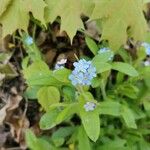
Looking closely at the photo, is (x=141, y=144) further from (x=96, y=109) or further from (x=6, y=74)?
(x=6, y=74)

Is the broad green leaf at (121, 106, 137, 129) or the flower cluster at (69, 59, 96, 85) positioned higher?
the flower cluster at (69, 59, 96, 85)

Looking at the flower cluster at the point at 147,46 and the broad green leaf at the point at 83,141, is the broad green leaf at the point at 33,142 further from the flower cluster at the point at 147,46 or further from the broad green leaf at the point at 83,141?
the flower cluster at the point at 147,46

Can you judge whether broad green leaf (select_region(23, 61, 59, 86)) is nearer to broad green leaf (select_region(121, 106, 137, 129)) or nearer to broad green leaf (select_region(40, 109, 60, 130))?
broad green leaf (select_region(40, 109, 60, 130))

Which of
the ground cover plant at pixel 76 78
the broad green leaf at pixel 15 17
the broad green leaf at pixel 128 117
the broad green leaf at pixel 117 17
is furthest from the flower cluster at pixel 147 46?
the broad green leaf at pixel 15 17

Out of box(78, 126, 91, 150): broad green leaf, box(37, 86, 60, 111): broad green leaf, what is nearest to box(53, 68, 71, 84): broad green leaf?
box(37, 86, 60, 111): broad green leaf

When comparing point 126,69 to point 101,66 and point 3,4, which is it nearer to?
point 101,66

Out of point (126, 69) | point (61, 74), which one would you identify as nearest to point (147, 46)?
point (126, 69)

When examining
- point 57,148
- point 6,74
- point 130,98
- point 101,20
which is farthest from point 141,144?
point 6,74
